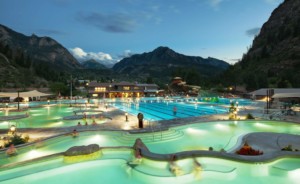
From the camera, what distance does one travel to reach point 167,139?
1498cm

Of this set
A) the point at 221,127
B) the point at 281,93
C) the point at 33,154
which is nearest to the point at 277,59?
the point at 281,93

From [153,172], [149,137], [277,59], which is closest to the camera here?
[153,172]

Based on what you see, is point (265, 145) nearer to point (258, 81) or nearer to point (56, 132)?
point (56, 132)

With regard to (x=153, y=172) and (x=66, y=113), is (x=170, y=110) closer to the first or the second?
(x=66, y=113)

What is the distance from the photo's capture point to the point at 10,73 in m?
76.9

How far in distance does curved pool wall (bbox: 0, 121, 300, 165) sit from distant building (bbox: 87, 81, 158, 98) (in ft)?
143

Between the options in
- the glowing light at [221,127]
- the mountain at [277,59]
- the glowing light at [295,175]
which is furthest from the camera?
the mountain at [277,59]

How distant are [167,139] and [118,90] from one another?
48888mm

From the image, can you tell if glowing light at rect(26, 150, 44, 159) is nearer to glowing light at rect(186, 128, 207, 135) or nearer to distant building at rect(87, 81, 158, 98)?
glowing light at rect(186, 128, 207, 135)

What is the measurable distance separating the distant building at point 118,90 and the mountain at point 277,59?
116 feet

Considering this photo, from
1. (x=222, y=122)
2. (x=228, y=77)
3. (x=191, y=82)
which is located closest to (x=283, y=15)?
(x=228, y=77)

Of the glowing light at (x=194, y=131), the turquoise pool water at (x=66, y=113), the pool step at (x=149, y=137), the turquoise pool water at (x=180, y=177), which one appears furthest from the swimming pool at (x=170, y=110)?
the turquoise pool water at (x=180, y=177)

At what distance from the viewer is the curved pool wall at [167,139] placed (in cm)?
1262

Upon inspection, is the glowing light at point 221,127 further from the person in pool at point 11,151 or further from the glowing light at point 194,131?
the person in pool at point 11,151
